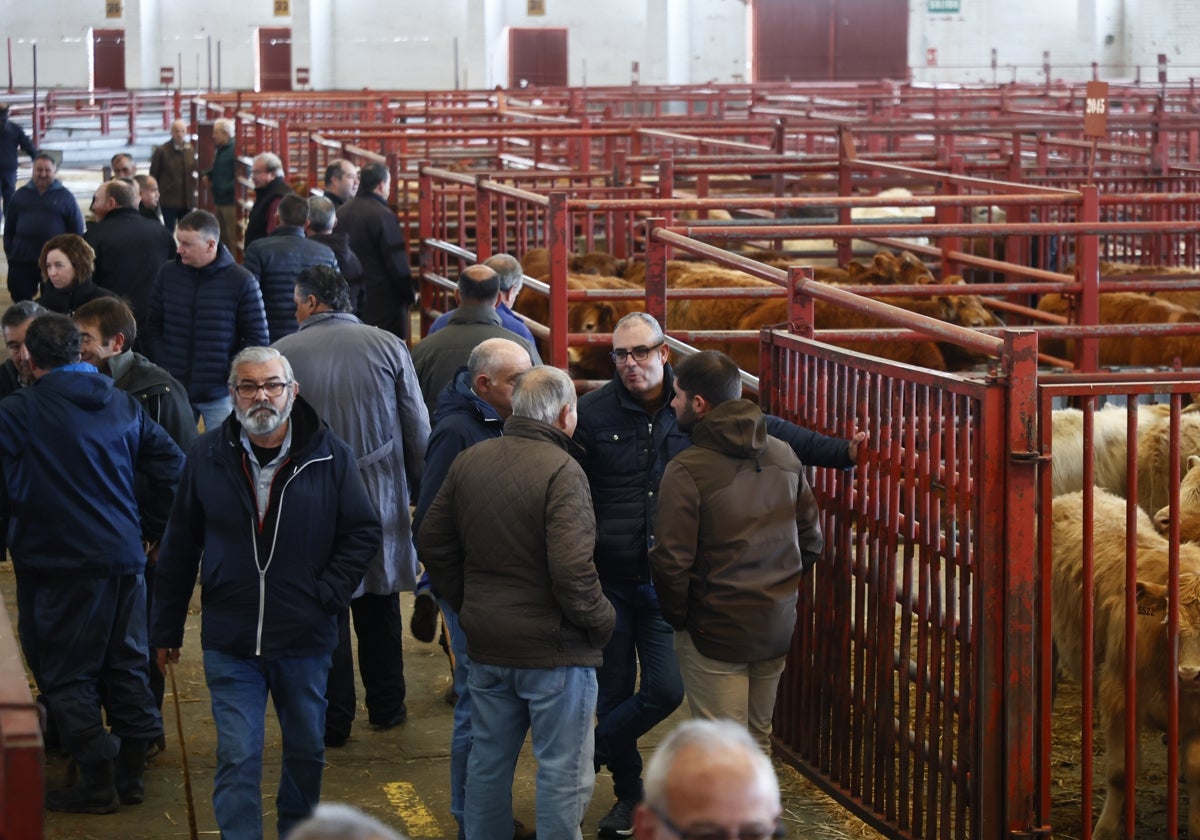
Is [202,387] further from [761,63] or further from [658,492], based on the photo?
[761,63]

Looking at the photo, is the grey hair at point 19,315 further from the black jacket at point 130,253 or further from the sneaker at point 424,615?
the black jacket at point 130,253

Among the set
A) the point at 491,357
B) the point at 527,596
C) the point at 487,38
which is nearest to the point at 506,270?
the point at 491,357

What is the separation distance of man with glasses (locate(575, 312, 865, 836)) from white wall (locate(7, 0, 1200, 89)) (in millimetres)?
34827

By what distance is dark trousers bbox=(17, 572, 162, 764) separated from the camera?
17.6 ft

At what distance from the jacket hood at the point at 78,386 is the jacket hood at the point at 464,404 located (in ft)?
3.46

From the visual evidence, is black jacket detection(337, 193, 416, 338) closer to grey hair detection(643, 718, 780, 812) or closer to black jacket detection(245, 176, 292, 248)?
black jacket detection(245, 176, 292, 248)

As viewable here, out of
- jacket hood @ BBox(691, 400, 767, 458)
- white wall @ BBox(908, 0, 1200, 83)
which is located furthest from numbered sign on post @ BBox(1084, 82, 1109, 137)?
white wall @ BBox(908, 0, 1200, 83)

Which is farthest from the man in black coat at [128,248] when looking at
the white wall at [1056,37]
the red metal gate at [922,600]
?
the white wall at [1056,37]

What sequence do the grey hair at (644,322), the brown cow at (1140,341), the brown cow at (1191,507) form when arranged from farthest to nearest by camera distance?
1. the brown cow at (1140,341)
2. the brown cow at (1191,507)
3. the grey hair at (644,322)

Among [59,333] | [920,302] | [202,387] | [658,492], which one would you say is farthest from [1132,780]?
[920,302]

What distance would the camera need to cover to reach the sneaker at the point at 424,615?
20.1ft

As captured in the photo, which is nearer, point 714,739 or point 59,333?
point 714,739

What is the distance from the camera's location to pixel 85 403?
5.28 m

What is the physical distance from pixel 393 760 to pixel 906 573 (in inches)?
81.8
